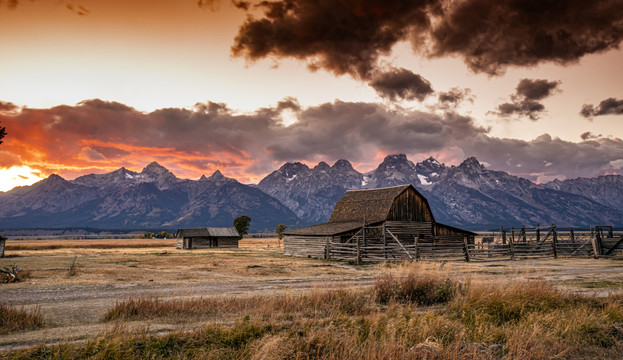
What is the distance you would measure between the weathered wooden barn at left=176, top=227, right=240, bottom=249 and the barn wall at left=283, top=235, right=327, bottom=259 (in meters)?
31.6

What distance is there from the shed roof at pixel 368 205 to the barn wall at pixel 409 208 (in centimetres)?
48

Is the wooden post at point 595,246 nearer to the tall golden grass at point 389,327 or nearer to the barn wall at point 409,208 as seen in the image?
the barn wall at point 409,208

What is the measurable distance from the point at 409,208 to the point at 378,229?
548cm

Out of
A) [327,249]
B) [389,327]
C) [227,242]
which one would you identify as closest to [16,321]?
[389,327]

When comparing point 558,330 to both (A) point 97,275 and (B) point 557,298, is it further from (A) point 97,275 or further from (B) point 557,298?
(A) point 97,275

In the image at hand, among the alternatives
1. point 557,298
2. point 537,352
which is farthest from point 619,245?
point 537,352

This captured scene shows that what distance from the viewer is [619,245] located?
1350 inches

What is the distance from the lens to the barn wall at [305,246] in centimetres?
3836

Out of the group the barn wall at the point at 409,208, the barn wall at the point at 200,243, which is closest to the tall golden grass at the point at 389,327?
the barn wall at the point at 409,208

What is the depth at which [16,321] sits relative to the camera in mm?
9422

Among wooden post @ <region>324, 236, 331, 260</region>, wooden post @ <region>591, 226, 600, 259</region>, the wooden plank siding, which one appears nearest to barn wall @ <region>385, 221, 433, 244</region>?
wooden post @ <region>324, 236, 331, 260</region>

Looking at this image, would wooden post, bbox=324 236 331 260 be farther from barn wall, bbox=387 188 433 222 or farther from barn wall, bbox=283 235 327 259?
barn wall, bbox=387 188 433 222

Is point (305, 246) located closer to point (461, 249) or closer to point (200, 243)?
point (461, 249)

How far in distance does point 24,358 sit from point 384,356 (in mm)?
6334
